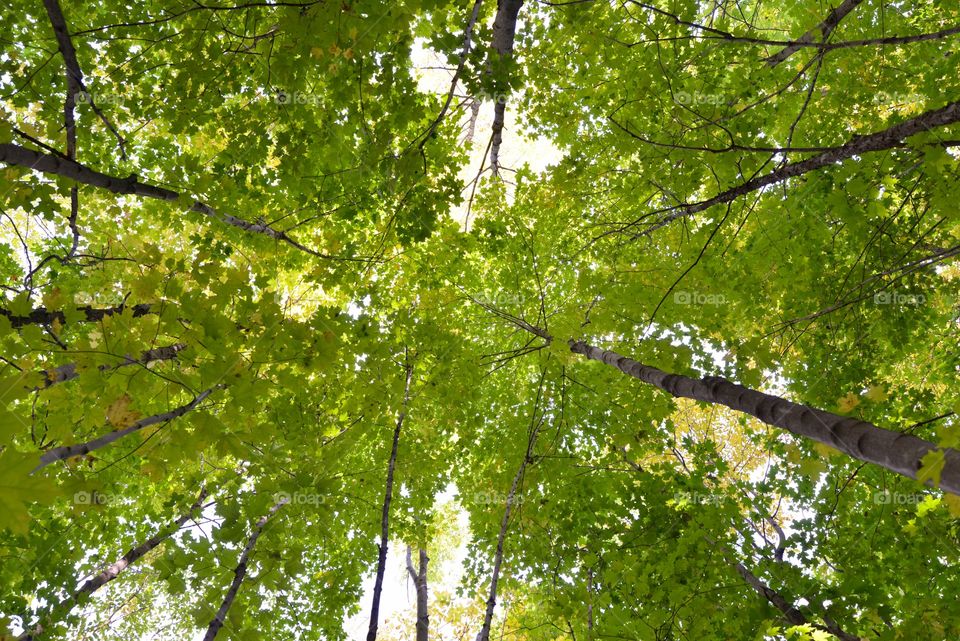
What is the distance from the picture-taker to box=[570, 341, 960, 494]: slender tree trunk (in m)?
1.77

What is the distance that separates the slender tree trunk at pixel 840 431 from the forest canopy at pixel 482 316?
0.05ft

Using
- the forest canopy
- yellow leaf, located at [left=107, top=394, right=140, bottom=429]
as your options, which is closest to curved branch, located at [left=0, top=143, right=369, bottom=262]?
the forest canopy

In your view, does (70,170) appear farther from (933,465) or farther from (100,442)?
(933,465)

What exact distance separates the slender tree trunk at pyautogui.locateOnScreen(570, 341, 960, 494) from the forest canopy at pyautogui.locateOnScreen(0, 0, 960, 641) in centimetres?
2

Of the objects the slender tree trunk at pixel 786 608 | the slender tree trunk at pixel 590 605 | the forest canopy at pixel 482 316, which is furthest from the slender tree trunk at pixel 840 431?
the slender tree trunk at pixel 590 605

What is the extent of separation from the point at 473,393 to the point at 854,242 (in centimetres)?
465

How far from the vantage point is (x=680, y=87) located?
188 inches

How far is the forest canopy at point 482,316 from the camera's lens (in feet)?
9.39

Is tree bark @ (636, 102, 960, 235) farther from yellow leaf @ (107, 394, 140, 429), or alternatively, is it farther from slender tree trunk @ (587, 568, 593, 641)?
slender tree trunk @ (587, 568, 593, 641)

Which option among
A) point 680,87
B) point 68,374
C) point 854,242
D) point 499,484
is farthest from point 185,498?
point 854,242

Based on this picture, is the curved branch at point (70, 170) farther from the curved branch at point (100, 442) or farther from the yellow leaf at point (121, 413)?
the curved branch at point (100, 442)

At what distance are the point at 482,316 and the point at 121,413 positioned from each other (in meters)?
5.66

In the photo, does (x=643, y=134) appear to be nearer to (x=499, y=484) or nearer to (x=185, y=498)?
(x=499, y=484)

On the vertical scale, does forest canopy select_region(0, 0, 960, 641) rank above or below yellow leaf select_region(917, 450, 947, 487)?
above
